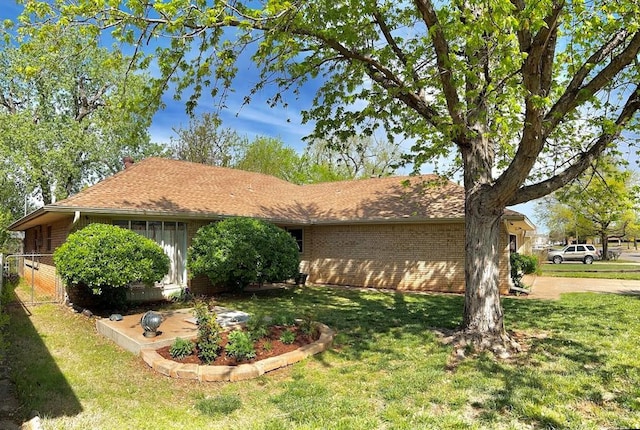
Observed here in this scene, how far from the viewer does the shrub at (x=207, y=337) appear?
19.5 feet

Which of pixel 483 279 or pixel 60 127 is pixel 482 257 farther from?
pixel 60 127

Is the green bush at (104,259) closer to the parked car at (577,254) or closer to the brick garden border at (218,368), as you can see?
the brick garden border at (218,368)

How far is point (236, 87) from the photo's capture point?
7.72 metres

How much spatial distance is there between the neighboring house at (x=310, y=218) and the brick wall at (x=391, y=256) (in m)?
0.04

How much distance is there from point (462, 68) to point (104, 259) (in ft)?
27.1

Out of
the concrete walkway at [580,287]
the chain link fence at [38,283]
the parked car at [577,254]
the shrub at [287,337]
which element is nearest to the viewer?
the shrub at [287,337]

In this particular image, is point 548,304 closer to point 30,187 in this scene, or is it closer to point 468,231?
point 468,231

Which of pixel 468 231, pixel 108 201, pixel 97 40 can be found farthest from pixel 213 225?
pixel 468 231

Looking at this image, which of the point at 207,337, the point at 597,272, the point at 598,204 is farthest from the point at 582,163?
the point at 597,272

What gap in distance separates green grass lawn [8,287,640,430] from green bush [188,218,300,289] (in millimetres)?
3824

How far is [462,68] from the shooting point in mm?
5887

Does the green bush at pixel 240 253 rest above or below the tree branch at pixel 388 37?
below

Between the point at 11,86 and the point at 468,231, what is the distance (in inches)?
1114

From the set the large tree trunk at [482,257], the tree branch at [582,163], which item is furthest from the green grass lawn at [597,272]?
the large tree trunk at [482,257]
